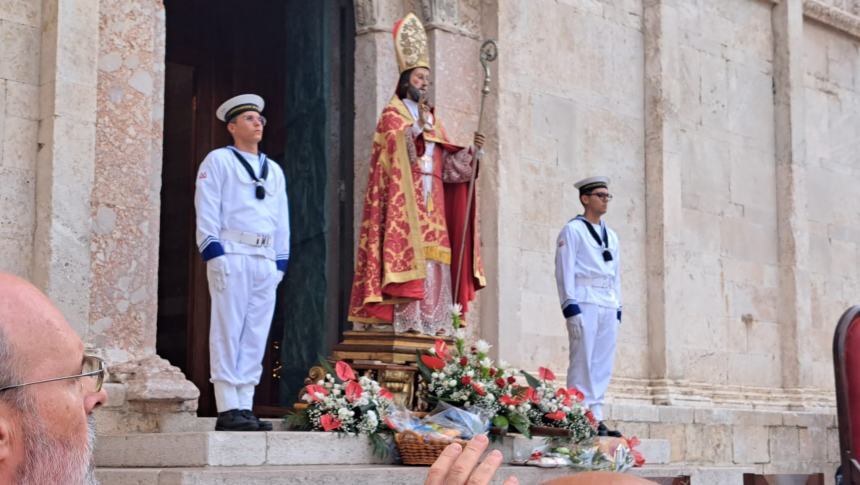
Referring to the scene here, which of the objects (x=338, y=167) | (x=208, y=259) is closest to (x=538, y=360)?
(x=338, y=167)

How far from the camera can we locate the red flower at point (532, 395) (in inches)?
343

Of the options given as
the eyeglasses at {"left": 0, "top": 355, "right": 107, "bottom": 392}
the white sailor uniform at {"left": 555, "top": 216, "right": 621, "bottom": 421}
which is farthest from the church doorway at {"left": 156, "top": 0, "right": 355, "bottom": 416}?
the eyeglasses at {"left": 0, "top": 355, "right": 107, "bottom": 392}

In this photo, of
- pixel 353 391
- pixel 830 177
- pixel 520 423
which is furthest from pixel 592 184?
pixel 830 177

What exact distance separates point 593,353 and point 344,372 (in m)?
2.61

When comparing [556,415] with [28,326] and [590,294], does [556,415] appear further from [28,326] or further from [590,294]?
[28,326]

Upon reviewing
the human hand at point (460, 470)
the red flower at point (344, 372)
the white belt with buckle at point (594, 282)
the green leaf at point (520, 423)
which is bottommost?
the green leaf at point (520, 423)

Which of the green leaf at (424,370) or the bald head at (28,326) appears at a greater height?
the bald head at (28,326)

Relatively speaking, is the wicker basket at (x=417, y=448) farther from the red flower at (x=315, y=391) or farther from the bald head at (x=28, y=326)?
the bald head at (x=28, y=326)

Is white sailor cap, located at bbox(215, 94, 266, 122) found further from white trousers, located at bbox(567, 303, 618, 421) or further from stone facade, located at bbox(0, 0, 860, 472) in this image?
white trousers, located at bbox(567, 303, 618, 421)

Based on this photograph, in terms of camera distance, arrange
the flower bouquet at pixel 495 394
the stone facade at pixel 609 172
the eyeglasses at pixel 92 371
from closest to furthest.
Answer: the eyeglasses at pixel 92 371, the stone facade at pixel 609 172, the flower bouquet at pixel 495 394

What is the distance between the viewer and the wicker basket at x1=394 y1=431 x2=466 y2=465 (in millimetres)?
7480

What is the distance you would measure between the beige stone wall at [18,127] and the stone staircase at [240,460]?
1440mm

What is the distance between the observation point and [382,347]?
8.77 m

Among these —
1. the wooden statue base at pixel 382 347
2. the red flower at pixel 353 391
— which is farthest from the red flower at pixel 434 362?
the red flower at pixel 353 391
